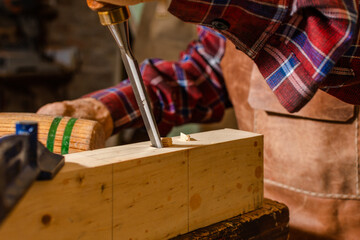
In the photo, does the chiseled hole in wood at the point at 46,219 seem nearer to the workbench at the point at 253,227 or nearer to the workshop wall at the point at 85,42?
the workbench at the point at 253,227

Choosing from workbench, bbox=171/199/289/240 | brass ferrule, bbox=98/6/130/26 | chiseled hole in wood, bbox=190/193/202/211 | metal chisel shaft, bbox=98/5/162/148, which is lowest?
workbench, bbox=171/199/289/240

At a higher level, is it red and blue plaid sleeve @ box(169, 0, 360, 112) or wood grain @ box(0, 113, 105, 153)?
red and blue plaid sleeve @ box(169, 0, 360, 112)

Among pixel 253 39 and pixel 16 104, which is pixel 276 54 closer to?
pixel 253 39

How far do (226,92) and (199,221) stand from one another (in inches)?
22.1

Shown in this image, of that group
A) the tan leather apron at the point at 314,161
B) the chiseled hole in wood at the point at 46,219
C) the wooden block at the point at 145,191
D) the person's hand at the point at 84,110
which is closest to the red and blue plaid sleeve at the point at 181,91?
the person's hand at the point at 84,110

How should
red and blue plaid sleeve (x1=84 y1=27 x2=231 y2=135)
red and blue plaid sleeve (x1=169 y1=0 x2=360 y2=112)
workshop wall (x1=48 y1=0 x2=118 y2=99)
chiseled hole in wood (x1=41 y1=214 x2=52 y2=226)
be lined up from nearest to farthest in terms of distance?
chiseled hole in wood (x1=41 y1=214 x2=52 y2=226), red and blue plaid sleeve (x1=169 y1=0 x2=360 y2=112), red and blue plaid sleeve (x1=84 y1=27 x2=231 y2=135), workshop wall (x1=48 y1=0 x2=118 y2=99)

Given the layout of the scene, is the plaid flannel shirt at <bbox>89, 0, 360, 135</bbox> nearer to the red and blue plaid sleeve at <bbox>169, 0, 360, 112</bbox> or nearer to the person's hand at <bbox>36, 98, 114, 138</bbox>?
the red and blue plaid sleeve at <bbox>169, 0, 360, 112</bbox>

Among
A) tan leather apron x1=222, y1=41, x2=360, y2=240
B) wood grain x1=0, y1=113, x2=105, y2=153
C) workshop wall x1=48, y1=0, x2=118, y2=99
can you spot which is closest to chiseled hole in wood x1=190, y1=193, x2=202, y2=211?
wood grain x1=0, y1=113, x2=105, y2=153

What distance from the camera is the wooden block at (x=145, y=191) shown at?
0.40 m

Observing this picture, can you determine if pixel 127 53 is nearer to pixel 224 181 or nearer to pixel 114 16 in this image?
pixel 114 16

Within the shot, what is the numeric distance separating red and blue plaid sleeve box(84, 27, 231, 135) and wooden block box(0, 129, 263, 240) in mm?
339

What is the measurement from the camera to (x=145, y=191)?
0.47m

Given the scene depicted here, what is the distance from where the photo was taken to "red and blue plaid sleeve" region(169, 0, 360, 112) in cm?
51

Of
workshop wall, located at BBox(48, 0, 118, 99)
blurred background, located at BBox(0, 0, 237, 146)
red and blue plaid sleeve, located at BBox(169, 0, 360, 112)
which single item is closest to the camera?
red and blue plaid sleeve, located at BBox(169, 0, 360, 112)
